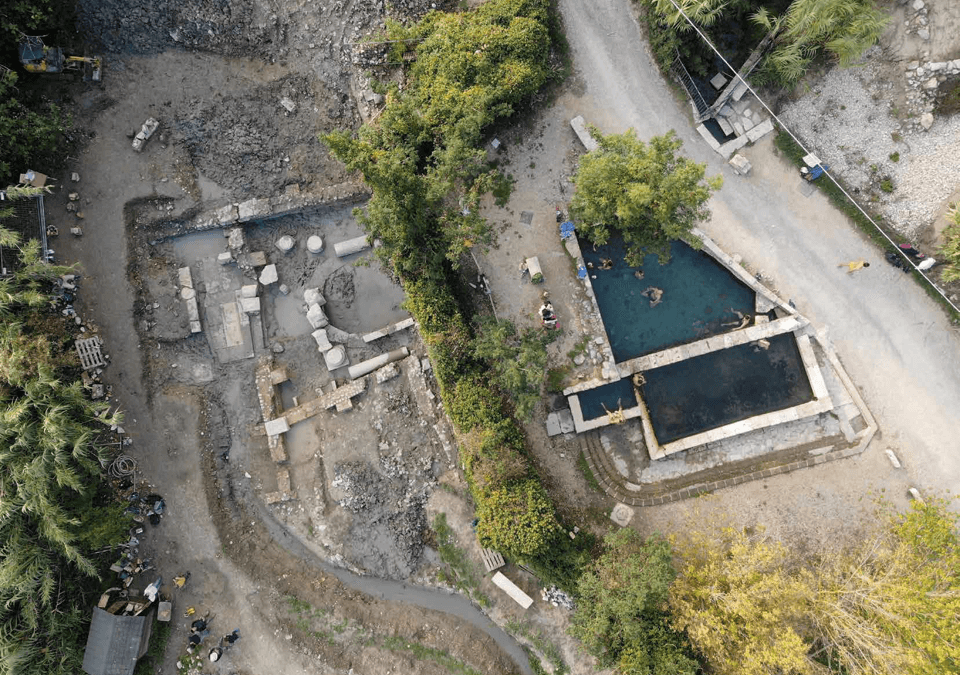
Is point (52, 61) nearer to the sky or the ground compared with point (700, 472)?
nearer to the sky

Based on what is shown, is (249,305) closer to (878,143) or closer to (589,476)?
(589,476)

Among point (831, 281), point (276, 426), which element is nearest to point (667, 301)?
point (831, 281)

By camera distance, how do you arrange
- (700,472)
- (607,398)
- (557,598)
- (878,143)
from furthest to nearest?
1. (607,398)
2. (700,472)
3. (557,598)
4. (878,143)

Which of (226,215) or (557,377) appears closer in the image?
(226,215)

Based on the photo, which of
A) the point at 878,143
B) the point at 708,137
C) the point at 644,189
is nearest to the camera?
the point at 644,189

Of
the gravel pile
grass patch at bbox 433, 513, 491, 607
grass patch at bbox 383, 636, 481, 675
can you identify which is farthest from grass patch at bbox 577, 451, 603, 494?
the gravel pile

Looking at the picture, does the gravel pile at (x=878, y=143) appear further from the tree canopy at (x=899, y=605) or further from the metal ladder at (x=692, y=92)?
the tree canopy at (x=899, y=605)

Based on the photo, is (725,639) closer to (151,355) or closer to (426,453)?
(426,453)

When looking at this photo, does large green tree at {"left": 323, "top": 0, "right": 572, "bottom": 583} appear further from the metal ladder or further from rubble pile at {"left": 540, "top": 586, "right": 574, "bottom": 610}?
the metal ladder
